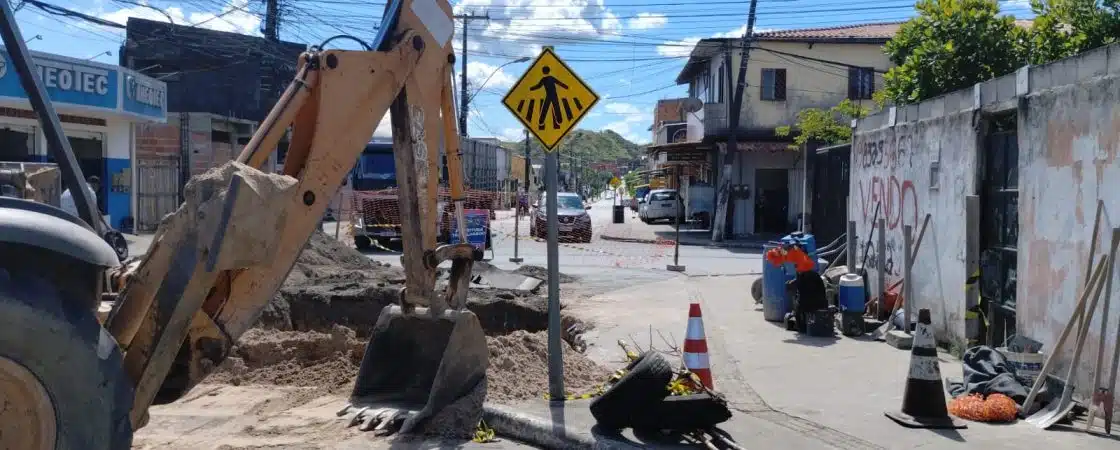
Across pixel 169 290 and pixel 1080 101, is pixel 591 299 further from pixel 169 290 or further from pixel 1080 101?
pixel 169 290

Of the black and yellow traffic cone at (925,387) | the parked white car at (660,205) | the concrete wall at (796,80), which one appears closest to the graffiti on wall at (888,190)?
the black and yellow traffic cone at (925,387)

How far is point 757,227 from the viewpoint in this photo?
3888cm

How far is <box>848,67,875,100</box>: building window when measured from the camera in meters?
38.2

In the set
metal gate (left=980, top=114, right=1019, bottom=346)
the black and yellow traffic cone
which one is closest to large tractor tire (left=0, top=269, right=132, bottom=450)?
the black and yellow traffic cone

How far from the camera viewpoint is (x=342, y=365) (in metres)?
9.32

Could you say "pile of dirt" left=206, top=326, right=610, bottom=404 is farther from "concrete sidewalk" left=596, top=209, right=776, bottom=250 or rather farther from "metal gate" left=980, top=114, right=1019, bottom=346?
"concrete sidewalk" left=596, top=209, right=776, bottom=250

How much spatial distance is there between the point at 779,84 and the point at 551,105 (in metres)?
31.4

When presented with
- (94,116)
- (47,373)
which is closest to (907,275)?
(47,373)

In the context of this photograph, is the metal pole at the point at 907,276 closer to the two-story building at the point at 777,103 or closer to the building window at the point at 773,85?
the two-story building at the point at 777,103

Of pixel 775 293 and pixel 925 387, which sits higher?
pixel 775 293

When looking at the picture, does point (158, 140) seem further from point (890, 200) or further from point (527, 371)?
point (527, 371)

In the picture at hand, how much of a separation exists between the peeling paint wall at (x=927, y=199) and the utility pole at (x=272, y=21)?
60.2 feet

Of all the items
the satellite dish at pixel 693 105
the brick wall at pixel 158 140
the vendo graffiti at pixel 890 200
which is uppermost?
the satellite dish at pixel 693 105

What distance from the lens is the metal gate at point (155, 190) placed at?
2827 centimetres
